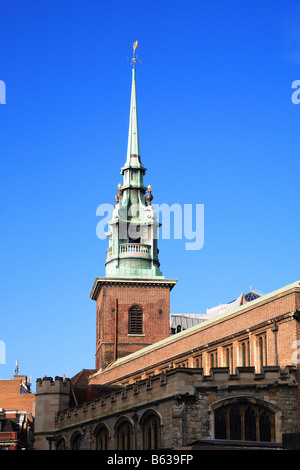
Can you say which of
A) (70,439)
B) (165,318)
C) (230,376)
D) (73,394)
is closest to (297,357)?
(230,376)

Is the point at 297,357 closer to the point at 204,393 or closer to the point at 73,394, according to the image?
the point at 204,393

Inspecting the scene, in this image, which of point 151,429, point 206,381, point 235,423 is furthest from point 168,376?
point 235,423

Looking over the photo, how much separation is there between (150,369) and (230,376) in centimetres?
2362

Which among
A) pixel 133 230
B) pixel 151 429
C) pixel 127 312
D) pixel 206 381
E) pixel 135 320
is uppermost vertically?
pixel 133 230

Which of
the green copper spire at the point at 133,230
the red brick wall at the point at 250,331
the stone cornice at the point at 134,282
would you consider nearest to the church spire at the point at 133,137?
the green copper spire at the point at 133,230

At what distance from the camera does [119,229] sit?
3533 inches

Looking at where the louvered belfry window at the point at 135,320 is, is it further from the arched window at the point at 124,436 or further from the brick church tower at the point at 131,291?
the arched window at the point at 124,436

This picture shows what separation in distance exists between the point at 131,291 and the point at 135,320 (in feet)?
9.42

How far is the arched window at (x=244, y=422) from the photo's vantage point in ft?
147

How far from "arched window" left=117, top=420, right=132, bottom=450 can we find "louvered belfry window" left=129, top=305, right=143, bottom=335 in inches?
1378

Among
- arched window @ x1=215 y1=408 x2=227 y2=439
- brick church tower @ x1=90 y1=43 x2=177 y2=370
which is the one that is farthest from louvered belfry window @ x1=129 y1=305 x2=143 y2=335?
arched window @ x1=215 y1=408 x2=227 y2=439

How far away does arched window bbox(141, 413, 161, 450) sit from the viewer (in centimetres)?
4736

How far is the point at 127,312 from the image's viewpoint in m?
87.7

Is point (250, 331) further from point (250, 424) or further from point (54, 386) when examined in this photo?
point (54, 386)
